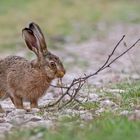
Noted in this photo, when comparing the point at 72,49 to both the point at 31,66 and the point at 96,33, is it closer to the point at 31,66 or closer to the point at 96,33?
the point at 96,33

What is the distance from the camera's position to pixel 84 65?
1736 centimetres

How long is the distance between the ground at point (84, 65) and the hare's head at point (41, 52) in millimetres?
505

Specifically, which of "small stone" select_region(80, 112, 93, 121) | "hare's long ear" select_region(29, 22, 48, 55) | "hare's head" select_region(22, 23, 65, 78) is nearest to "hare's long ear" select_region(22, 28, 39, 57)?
"hare's head" select_region(22, 23, 65, 78)

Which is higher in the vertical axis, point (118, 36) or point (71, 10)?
point (71, 10)

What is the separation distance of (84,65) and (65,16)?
1066cm

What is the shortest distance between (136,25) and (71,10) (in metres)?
4.14

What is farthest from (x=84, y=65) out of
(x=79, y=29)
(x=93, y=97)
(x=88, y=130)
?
(x=88, y=130)

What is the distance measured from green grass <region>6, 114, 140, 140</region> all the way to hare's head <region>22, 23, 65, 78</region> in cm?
216

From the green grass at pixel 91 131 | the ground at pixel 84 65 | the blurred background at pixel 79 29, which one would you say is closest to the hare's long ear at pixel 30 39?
the ground at pixel 84 65

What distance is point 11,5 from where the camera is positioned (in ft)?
98.2

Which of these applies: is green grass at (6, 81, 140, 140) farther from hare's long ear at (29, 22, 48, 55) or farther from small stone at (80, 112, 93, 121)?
hare's long ear at (29, 22, 48, 55)

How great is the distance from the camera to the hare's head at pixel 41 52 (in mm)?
9781

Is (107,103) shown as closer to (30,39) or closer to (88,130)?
(30,39)

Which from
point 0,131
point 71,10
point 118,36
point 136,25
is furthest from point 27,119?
point 71,10
